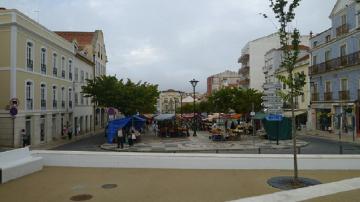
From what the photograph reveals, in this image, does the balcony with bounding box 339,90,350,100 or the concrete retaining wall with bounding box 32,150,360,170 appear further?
the balcony with bounding box 339,90,350,100

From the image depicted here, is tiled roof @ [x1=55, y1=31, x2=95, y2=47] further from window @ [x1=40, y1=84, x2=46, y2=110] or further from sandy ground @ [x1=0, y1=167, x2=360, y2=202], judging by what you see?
sandy ground @ [x1=0, y1=167, x2=360, y2=202]

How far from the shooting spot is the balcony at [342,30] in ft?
115

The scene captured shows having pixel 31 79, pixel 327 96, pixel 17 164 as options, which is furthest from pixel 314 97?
pixel 17 164

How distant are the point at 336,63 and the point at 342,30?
315cm

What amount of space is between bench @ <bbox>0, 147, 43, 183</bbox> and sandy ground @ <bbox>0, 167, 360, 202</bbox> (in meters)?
0.23

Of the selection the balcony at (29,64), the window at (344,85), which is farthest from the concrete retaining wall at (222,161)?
the window at (344,85)

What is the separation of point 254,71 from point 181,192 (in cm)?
5987

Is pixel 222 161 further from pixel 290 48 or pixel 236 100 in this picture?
pixel 236 100

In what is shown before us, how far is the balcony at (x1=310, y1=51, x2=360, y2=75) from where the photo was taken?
33.5 metres

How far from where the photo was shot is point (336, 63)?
36.8m

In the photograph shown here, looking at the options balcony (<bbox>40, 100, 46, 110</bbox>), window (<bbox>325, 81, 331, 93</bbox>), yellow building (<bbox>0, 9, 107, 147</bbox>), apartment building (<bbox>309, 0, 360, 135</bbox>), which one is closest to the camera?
yellow building (<bbox>0, 9, 107, 147</bbox>)

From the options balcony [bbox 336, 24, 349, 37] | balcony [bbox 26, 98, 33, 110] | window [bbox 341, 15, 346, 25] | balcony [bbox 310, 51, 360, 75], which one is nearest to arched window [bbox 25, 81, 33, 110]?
balcony [bbox 26, 98, 33, 110]

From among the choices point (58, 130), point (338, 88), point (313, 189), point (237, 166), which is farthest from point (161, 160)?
point (338, 88)

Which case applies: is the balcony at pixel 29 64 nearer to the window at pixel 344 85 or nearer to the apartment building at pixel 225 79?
the window at pixel 344 85
